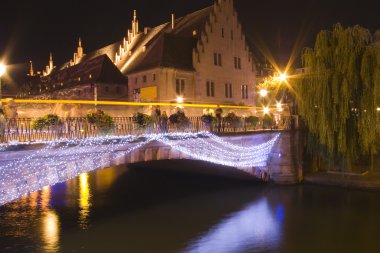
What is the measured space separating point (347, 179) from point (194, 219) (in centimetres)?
1134

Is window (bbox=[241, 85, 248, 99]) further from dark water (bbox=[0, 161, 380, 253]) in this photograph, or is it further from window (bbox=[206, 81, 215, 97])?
dark water (bbox=[0, 161, 380, 253])

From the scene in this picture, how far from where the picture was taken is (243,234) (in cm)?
1928

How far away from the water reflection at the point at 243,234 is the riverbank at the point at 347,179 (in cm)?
671

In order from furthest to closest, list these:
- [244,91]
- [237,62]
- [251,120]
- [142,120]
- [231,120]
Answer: [244,91] < [237,62] < [251,120] < [231,120] < [142,120]

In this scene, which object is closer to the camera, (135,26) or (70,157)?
(70,157)

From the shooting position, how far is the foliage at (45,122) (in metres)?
17.4

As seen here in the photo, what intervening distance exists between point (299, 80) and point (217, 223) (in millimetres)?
12050

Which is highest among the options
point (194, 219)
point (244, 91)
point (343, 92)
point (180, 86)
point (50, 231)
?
point (180, 86)

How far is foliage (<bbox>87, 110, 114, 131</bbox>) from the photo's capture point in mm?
18812

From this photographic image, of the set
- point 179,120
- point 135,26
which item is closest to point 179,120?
point 179,120

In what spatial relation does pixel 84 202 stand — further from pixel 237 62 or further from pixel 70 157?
pixel 237 62

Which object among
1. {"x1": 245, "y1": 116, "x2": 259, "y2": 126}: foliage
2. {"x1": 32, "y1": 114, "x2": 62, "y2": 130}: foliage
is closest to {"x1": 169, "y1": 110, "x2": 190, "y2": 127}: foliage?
{"x1": 245, "y1": 116, "x2": 259, "y2": 126}: foliage

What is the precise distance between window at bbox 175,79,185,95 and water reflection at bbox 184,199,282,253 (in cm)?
2101

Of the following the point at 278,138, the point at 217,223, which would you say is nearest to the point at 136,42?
the point at 278,138
